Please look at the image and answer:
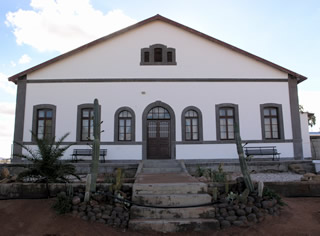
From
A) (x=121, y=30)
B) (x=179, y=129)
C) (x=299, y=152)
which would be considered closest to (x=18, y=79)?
(x=121, y=30)

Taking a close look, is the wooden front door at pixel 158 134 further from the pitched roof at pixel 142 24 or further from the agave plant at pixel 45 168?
the agave plant at pixel 45 168

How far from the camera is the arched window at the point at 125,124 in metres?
12.7

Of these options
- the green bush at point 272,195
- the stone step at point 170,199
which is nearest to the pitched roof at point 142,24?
the green bush at point 272,195

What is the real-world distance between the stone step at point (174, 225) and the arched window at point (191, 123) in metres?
7.80

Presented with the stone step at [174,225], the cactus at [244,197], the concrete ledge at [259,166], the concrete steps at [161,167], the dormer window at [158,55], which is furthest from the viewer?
the dormer window at [158,55]

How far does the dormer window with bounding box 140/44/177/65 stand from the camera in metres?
13.2

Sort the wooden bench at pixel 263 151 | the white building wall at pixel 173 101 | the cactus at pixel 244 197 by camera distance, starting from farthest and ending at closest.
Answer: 1. the white building wall at pixel 173 101
2. the wooden bench at pixel 263 151
3. the cactus at pixel 244 197

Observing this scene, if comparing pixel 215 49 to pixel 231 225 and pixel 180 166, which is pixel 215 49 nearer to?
pixel 180 166

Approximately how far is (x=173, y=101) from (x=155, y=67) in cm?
199

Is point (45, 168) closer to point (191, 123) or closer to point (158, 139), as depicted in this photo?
point (158, 139)

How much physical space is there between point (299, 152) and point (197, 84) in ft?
19.8

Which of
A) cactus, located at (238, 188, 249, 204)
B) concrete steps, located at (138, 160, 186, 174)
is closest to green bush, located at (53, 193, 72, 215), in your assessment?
cactus, located at (238, 188, 249, 204)

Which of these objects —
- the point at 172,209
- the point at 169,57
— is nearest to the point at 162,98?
the point at 169,57

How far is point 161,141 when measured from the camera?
Answer: 1280 cm
